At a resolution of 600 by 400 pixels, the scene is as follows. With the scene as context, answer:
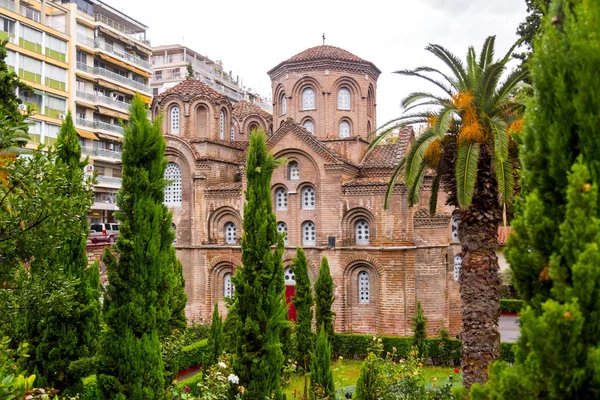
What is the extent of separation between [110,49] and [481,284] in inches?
1370

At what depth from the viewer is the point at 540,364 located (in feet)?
12.7

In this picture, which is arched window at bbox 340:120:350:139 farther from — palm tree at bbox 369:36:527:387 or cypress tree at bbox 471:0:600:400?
cypress tree at bbox 471:0:600:400

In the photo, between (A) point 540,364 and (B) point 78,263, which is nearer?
(A) point 540,364

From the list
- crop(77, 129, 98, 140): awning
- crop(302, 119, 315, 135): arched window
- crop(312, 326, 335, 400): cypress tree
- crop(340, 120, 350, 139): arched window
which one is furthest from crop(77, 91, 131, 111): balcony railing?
crop(312, 326, 335, 400): cypress tree

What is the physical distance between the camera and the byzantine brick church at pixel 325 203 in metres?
20.7

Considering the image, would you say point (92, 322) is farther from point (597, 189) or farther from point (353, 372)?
point (597, 189)

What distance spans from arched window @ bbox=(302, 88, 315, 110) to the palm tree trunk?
15539 mm

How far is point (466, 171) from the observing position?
10117 millimetres

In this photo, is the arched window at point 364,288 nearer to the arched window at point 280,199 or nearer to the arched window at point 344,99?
the arched window at point 280,199

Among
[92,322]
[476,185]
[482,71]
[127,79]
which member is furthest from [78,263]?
[127,79]

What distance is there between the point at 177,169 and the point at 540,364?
2231 centimetres

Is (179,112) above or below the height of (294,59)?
below

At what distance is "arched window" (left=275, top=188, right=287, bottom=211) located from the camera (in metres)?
23.0

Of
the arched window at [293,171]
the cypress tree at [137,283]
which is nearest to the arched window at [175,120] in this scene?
the arched window at [293,171]
